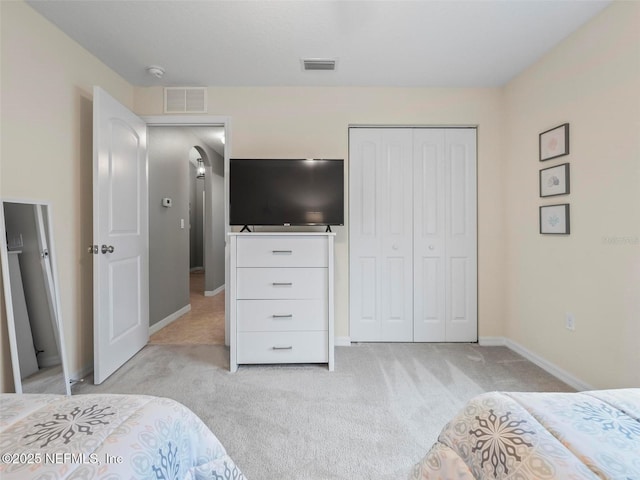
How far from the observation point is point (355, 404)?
5.99 feet

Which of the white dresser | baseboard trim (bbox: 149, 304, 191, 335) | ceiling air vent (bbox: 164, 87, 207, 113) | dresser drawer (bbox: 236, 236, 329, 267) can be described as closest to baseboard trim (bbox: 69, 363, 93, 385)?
baseboard trim (bbox: 149, 304, 191, 335)

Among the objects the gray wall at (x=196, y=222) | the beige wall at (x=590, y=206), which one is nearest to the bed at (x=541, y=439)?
the beige wall at (x=590, y=206)

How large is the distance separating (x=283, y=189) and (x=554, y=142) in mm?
2105

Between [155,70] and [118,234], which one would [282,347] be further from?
[155,70]

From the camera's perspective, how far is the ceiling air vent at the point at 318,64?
7.57ft

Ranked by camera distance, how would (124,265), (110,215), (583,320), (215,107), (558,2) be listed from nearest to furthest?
(558,2), (583,320), (110,215), (124,265), (215,107)

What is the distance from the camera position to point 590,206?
6.23 feet

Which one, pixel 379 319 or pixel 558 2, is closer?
pixel 558 2

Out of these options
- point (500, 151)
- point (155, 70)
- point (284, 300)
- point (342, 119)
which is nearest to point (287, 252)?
point (284, 300)

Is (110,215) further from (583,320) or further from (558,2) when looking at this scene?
(583,320)

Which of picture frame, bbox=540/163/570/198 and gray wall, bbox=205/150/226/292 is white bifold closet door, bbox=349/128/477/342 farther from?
gray wall, bbox=205/150/226/292

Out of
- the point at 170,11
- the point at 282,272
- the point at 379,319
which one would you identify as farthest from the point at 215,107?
the point at 379,319

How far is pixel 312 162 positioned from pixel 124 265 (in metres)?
1.77

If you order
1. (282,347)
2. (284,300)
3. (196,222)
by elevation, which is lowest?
(282,347)
